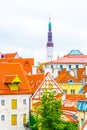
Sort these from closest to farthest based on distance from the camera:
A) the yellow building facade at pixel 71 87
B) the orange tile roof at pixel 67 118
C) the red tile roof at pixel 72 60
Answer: the orange tile roof at pixel 67 118 < the yellow building facade at pixel 71 87 < the red tile roof at pixel 72 60

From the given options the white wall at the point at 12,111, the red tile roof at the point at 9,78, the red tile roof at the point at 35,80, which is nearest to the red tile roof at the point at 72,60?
the red tile roof at the point at 35,80

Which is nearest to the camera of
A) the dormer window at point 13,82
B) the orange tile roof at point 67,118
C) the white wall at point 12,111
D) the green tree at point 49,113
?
the green tree at point 49,113

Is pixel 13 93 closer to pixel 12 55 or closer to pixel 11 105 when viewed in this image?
pixel 11 105

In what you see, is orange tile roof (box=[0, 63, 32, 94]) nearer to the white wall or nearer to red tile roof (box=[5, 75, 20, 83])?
red tile roof (box=[5, 75, 20, 83])

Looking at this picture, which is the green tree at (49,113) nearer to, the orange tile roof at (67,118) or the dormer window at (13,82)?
the orange tile roof at (67,118)

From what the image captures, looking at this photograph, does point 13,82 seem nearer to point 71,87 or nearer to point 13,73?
point 13,73

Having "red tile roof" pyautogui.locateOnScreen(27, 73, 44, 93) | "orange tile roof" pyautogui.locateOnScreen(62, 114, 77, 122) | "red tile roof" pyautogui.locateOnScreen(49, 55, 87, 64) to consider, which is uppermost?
"red tile roof" pyautogui.locateOnScreen(49, 55, 87, 64)

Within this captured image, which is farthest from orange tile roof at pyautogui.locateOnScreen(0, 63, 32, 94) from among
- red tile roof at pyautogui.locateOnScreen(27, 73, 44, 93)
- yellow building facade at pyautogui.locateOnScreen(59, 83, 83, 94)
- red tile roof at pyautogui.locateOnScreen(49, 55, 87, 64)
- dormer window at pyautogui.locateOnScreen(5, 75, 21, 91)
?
red tile roof at pyautogui.locateOnScreen(49, 55, 87, 64)

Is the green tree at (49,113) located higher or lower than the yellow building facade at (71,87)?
lower

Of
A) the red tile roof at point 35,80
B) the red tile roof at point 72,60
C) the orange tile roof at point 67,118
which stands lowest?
the orange tile roof at point 67,118

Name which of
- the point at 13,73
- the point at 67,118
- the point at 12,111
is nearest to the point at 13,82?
the point at 12,111

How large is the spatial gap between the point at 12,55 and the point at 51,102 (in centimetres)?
8552

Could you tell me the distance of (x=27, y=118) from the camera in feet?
231

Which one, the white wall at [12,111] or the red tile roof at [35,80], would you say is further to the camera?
the red tile roof at [35,80]
